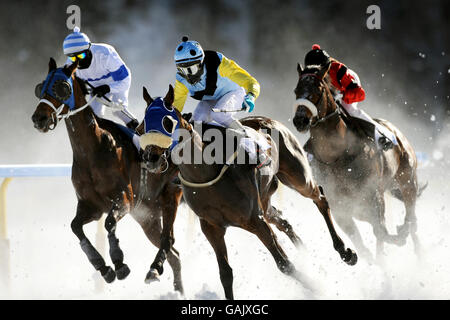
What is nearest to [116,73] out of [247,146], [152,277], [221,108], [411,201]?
[221,108]

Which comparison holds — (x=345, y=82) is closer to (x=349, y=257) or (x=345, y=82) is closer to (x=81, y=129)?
(x=349, y=257)

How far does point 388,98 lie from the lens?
1194cm

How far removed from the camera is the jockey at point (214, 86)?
3.96 meters

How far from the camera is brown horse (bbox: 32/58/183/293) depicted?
4215 millimetres

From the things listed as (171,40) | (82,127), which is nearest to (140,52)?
(171,40)

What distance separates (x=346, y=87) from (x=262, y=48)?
6.46m

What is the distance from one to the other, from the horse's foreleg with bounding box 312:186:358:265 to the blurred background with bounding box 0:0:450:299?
3901mm

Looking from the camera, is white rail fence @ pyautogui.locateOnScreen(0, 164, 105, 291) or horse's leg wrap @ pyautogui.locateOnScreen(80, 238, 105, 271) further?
white rail fence @ pyautogui.locateOnScreen(0, 164, 105, 291)

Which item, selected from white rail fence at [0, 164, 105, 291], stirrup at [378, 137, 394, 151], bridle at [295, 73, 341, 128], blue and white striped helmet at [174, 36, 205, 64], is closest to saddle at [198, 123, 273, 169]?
blue and white striped helmet at [174, 36, 205, 64]

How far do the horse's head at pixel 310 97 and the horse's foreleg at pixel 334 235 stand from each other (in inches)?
21.3

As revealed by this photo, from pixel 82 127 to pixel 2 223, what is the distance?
3.94ft

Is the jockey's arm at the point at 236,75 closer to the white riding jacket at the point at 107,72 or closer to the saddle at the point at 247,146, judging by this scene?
the saddle at the point at 247,146

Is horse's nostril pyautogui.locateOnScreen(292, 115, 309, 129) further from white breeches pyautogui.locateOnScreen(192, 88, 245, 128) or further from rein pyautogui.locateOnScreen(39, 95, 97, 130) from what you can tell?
rein pyautogui.locateOnScreen(39, 95, 97, 130)

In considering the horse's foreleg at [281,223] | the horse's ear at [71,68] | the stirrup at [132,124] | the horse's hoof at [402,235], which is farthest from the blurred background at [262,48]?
the horse's ear at [71,68]
